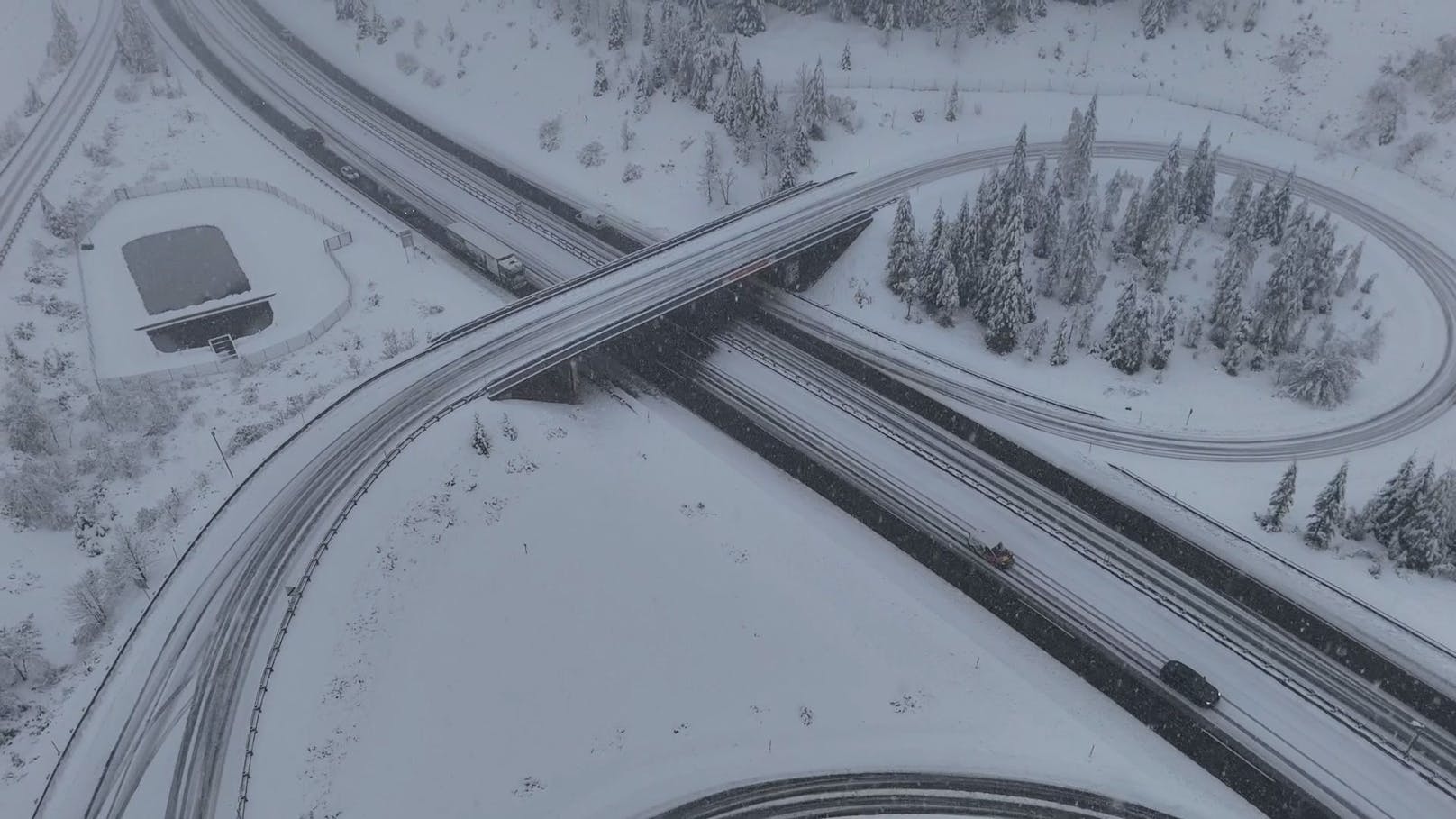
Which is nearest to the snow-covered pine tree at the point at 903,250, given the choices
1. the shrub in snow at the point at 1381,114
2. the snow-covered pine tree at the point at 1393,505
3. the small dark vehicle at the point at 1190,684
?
the snow-covered pine tree at the point at 1393,505

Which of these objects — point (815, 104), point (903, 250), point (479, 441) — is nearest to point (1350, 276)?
point (903, 250)

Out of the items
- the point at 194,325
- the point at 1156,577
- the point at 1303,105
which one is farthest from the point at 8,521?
the point at 1303,105

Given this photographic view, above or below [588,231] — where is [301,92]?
above

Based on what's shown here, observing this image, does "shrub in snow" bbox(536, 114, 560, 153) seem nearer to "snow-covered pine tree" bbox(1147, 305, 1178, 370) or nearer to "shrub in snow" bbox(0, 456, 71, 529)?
"shrub in snow" bbox(0, 456, 71, 529)

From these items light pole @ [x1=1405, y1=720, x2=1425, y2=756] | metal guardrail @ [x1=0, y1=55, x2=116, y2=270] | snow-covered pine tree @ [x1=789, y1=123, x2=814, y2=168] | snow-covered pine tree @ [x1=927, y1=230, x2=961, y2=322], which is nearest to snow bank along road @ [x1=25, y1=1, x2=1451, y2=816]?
light pole @ [x1=1405, y1=720, x2=1425, y2=756]

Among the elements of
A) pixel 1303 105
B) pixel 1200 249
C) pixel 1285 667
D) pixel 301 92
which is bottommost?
pixel 1285 667

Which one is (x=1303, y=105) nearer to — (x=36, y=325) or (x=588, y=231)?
(x=588, y=231)
